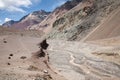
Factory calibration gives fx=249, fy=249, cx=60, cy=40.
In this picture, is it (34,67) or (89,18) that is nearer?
(34,67)

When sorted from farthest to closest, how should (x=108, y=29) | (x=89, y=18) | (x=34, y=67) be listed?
(x=89, y=18)
(x=108, y=29)
(x=34, y=67)

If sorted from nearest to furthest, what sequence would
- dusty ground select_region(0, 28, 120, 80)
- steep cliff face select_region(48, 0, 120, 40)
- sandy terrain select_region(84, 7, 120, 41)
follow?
1. dusty ground select_region(0, 28, 120, 80)
2. sandy terrain select_region(84, 7, 120, 41)
3. steep cliff face select_region(48, 0, 120, 40)

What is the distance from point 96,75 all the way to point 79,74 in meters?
2.05

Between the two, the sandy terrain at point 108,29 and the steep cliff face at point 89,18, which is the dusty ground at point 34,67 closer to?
the sandy terrain at point 108,29

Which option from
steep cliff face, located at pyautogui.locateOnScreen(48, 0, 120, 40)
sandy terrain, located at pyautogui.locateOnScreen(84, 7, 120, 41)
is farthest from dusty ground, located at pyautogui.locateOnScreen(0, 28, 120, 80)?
steep cliff face, located at pyautogui.locateOnScreen(48, 0, 120, 40)

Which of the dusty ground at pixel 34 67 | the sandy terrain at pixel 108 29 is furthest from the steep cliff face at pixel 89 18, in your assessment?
the dusty ground at pixel 34 67

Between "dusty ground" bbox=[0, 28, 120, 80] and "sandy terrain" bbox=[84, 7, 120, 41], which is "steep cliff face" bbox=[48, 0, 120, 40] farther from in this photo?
"dusty ground" bbox=[0, 28, 120, 80]

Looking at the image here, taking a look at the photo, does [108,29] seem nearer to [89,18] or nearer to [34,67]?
[89,18]

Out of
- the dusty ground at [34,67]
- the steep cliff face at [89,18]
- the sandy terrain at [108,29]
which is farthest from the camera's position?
the steep cliff face at [89,18]

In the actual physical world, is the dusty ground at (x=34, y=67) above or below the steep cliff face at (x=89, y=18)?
below

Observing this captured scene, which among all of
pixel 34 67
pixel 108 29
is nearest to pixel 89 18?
pixel 108 29

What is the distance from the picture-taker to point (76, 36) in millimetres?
99688

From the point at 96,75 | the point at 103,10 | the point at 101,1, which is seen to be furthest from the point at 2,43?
the point at 101,1

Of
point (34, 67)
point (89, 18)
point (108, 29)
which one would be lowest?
point (34, 67)
